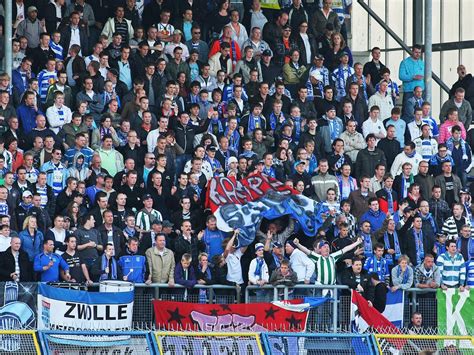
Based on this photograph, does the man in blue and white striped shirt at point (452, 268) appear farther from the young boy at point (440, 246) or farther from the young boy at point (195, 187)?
the young boy at point (195, 187)

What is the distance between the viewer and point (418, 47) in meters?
30.9

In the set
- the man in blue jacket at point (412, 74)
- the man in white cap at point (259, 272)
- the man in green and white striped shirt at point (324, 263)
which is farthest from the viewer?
the man in blue jacket at point (412, 74)

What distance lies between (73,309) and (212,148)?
5.47m

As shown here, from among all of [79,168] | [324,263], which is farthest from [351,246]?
[79,168]

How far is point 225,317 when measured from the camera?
22844 mm

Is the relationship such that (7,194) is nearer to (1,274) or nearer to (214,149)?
(1,274)

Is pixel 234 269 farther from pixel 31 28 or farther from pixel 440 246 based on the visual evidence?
pixel 31 28

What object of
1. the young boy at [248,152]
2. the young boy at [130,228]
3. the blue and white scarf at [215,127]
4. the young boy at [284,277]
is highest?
the blue and white scarf at [215,127]

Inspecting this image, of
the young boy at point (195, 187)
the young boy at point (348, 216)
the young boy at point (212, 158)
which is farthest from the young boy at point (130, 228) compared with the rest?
the young boy at point (348, 216)

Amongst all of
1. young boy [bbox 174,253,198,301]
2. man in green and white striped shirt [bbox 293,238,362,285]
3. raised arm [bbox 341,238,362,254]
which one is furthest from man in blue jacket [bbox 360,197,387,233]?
young boy [bbox 174,253,198,301]

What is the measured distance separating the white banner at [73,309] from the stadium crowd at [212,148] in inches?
32.3

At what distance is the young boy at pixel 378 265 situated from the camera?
24.9 m

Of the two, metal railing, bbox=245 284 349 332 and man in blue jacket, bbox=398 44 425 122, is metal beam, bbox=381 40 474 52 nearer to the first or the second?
man in blue jacket, bbox=398 44 425 122

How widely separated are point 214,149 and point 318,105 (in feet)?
10.8
